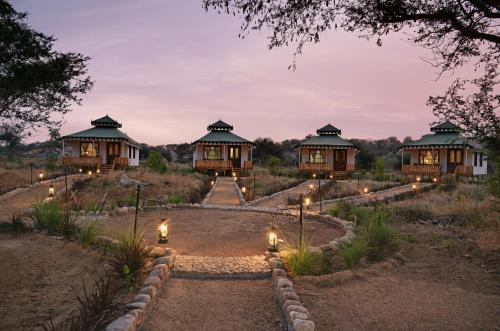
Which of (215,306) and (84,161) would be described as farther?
(84,161)

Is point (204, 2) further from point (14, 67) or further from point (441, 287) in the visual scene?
point (14, 67)

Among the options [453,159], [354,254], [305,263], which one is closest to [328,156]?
[453,159]

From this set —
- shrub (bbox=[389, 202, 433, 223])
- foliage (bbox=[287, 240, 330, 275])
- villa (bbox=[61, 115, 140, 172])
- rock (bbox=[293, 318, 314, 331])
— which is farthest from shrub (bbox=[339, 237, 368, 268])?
villa (bbox=[61, 115, 140, 172])

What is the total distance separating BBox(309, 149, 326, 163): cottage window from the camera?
36256 millimetres

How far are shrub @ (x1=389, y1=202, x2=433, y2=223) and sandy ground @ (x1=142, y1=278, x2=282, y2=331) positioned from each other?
9.28 m

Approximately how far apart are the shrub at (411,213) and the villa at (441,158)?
60.6 ft

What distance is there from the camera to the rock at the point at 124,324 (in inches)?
164

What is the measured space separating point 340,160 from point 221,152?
483 inches

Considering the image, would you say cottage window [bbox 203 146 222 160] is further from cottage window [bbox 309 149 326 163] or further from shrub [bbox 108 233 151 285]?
shrub [bbox 108 233 151 285]

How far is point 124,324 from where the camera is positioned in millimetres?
4285

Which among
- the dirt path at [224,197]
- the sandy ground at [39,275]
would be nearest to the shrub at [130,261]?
the sandy ground at [39,275]

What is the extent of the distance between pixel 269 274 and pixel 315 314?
178 centimetres

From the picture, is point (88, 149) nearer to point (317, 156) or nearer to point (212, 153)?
point (212, 153)

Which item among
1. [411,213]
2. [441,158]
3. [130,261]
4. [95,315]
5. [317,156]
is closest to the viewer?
[95,315]
